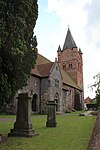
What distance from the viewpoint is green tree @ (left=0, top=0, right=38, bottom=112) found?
9.38 meters

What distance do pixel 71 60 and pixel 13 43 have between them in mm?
55515

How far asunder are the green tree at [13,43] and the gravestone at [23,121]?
0.84m

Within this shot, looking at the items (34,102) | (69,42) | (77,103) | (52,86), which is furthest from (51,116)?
(69,42)

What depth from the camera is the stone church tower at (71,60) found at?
2504 inches

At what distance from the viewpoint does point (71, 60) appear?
64312mm

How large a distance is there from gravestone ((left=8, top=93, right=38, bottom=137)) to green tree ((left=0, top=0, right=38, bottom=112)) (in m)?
0.84

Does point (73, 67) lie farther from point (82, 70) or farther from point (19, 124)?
point (19, 124)

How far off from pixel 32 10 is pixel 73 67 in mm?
52925

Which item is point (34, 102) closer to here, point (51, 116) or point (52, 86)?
point (52, 86)

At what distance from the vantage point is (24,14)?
33.8ft

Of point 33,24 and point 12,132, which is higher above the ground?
point 33,24

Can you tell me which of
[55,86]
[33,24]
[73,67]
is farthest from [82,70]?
[33,24]

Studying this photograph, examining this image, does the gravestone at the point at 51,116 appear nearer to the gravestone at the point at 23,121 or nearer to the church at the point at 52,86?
the gravestone at the point at 23,121

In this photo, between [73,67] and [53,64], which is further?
[73,67]
